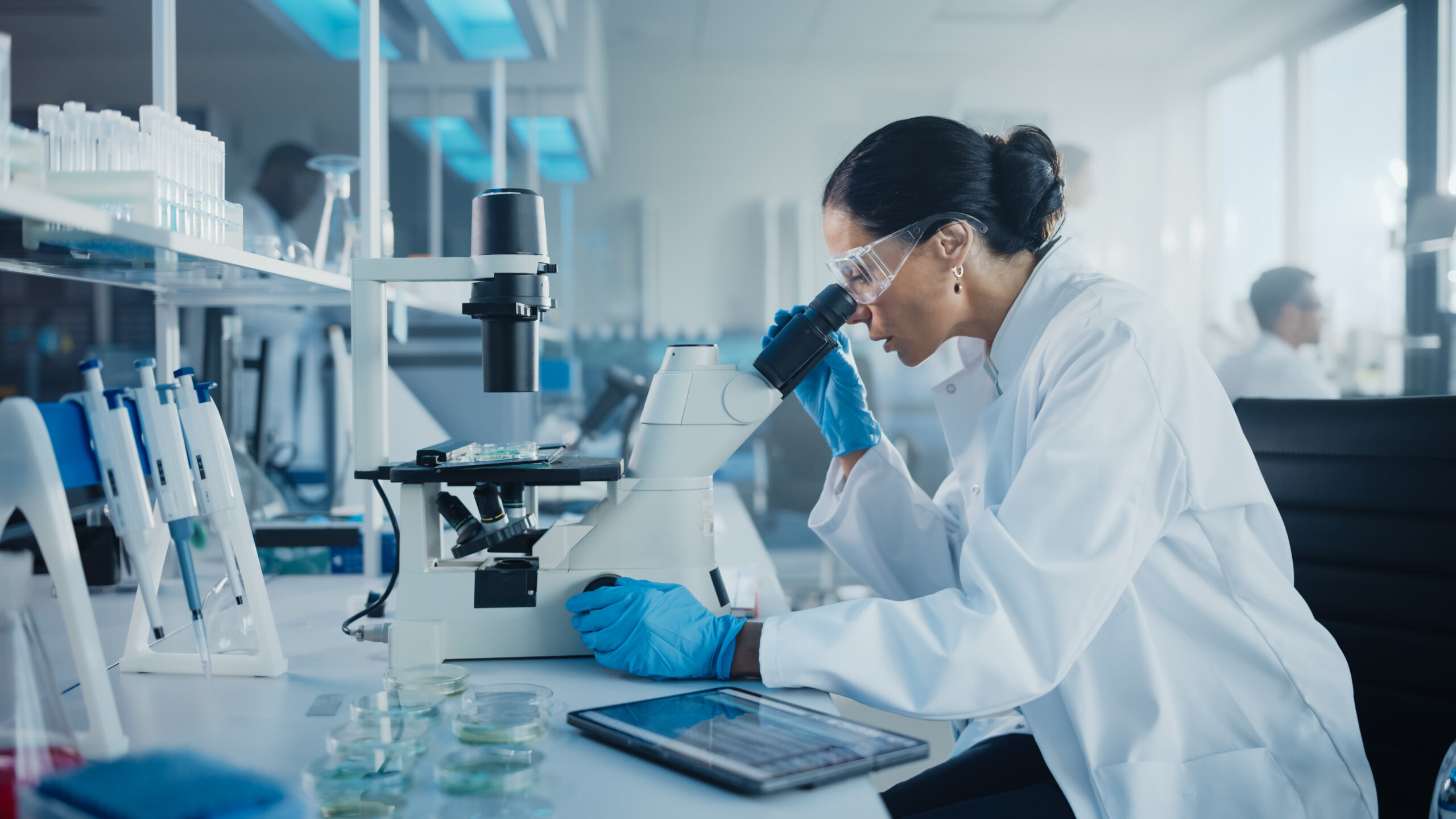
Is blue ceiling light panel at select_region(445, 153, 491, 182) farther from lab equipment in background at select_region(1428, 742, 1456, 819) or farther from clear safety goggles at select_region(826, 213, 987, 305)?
lab equipment in background at select_region(1428, 742, 1456, 819)

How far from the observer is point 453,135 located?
3322 mm

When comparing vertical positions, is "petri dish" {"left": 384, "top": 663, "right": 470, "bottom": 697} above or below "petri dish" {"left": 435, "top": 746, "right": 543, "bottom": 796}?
above

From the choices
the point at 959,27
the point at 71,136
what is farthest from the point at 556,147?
the point at 71,136

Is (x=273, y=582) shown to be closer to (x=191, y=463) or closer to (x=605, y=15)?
(x=191, y=463)

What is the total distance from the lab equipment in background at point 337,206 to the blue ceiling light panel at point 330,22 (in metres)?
0.21

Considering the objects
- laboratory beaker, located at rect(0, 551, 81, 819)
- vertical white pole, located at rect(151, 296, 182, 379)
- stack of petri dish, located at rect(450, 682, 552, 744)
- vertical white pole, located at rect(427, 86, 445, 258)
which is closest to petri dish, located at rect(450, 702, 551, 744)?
stack of petri dish, located at rect(450, 682, 552, 744)

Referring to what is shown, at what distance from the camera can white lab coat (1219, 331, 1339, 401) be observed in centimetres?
354

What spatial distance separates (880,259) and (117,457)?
864 millimetres

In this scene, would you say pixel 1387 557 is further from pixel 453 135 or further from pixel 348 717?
pixel 453 135

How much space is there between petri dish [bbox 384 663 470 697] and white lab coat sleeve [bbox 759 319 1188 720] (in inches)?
11.8

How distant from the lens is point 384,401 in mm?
1031

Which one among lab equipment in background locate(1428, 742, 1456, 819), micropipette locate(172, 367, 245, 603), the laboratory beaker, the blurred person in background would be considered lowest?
lab equipment in background locate(1428, 742, 1456, 819)

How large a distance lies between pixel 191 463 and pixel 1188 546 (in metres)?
1.08

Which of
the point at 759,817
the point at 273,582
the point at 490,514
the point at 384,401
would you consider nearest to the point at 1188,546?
the point at 759,817
